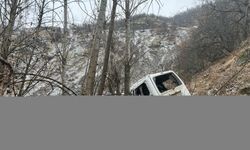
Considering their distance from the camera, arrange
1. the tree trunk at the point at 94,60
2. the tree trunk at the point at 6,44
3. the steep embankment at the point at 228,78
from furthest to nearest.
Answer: the steep embankment at the point at 228,78 < the tree trunk at the point at 94,60 < the tree trunk at the point at 6,44

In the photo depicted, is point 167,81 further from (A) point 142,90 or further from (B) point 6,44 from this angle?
(B) point 6,44

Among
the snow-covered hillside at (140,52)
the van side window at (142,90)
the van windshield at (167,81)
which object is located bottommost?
the van side window at (142,90)

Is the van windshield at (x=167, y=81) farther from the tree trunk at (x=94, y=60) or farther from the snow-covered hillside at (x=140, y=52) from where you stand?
the snow-covered hillside at (x=140, y=52)

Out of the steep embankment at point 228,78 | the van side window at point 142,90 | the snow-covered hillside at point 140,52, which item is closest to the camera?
the van side window at point 142,90

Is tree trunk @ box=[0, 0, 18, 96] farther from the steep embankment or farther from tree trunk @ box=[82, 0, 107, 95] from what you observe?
the steep embankment

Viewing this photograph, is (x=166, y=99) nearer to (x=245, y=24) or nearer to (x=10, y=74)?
(x=10, y=74)

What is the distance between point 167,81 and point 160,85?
9.7 inches

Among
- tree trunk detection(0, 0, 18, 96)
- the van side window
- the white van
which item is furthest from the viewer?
the van side window

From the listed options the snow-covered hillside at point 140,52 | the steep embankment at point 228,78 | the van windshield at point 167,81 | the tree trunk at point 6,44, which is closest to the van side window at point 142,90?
the van windshield at point 167,81

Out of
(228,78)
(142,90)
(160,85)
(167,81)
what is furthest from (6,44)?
(228,78)

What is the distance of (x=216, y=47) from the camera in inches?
899

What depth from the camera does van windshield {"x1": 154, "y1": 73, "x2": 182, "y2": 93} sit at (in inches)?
366

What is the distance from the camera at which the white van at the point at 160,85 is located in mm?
9043

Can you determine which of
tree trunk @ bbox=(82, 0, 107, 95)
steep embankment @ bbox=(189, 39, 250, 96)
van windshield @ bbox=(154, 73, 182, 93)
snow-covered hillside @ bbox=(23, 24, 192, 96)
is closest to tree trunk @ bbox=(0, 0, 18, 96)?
tree trunk @ bbox=(82, 0, 107, 95)
